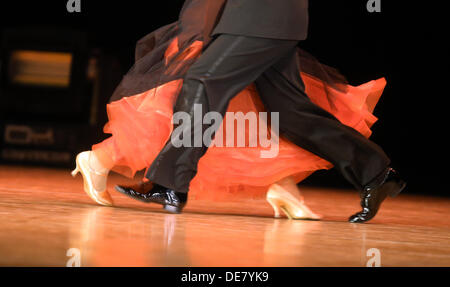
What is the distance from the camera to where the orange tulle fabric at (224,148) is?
1.92 metres

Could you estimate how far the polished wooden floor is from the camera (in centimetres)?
103

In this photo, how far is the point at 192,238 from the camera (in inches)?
50.8

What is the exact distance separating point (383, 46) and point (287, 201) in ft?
10.1

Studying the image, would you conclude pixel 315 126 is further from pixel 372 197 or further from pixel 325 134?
pixel 372 197

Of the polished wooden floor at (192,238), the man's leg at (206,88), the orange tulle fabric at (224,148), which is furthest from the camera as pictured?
the orange tulle fabric at (224,148)

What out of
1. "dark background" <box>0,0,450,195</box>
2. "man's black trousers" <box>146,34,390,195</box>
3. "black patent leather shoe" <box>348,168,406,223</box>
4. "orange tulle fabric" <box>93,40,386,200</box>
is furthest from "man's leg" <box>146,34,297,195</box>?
"dark background" <box>0,0,450,195</box>

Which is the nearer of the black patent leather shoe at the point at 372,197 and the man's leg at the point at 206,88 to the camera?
the man's leg at the point at 206,88

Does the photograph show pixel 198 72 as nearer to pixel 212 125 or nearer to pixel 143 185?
pixel 212 125

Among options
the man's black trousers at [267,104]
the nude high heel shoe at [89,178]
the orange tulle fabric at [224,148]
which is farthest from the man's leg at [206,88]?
the nude high heel shoe at [89,178]

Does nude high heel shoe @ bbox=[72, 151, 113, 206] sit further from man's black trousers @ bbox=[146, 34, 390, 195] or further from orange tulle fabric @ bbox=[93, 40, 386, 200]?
man's black trousers @ bbox=[146, 34, 390, 195]

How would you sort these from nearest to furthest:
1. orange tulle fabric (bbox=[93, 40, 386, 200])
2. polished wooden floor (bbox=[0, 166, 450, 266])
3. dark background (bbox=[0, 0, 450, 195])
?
polished wooden floor (bbox=[0, 166, 450, 266]), orange tulle fabric (bbox=[93, 40, 386, 200]), dark background (bbox=[0, 0, 450, 195])

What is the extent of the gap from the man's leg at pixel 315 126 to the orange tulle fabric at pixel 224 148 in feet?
0.27

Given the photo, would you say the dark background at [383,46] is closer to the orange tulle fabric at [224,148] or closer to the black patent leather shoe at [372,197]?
the orange tulle fabric at [224,148]

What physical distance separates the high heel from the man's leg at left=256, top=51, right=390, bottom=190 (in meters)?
0.17
